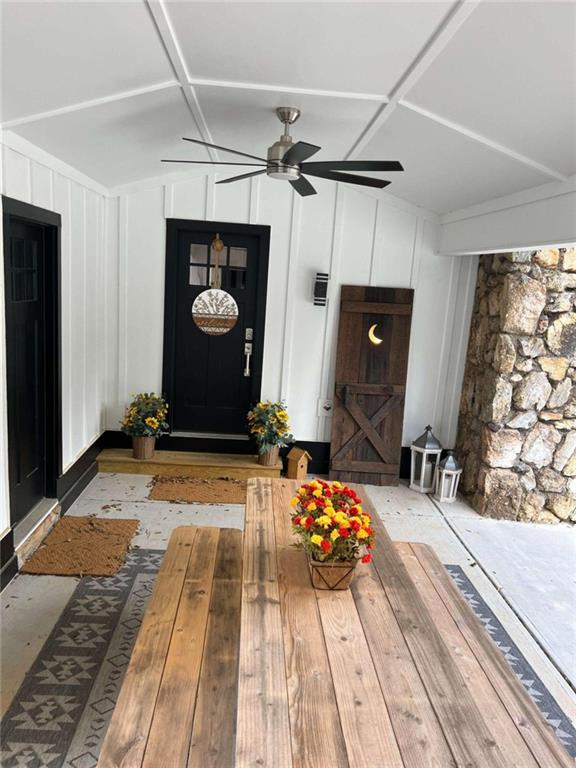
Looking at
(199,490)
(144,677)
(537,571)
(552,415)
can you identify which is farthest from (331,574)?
(552,415)

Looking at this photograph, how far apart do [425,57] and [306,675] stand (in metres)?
2.45

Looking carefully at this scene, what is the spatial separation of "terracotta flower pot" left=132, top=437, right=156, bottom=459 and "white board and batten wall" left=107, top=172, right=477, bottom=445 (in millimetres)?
410

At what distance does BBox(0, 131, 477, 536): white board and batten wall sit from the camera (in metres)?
5.51

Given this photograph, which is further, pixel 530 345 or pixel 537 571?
pixel 530 345

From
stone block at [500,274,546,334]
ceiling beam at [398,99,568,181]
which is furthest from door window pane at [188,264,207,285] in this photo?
ceiling beam at [398,99,568,181]

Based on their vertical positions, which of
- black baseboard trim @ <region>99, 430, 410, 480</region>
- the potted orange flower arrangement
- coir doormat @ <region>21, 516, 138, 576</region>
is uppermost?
the potted orange flower arrangement

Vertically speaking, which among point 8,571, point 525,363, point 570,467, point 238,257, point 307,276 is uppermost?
point 238,257

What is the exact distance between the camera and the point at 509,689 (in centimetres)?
195

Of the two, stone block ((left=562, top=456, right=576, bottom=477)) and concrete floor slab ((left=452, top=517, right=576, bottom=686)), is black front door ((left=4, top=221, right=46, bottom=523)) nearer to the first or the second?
concrete floor slab ((left=452, top=517, right=576, bottom=686))

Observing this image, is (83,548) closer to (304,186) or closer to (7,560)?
(7,560)

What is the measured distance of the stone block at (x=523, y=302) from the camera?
485 centimetres

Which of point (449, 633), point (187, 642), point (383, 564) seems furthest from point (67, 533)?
point (449, 633)

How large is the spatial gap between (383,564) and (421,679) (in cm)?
79

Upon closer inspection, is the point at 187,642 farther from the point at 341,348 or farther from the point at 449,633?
the point at 341,348
